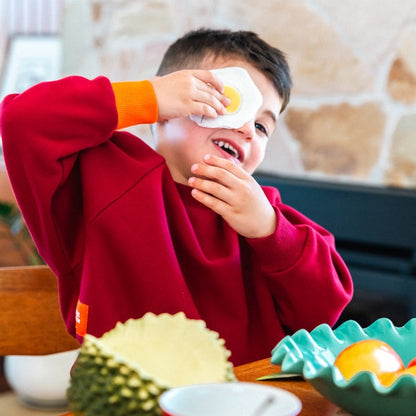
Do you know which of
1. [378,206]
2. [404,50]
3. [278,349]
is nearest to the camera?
[278,349]

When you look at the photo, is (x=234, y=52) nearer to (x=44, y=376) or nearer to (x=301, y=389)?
(x=301, y=389)

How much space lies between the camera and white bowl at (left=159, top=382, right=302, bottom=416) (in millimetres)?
521

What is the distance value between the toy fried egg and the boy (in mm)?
17

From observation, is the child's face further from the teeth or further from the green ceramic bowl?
the green ceramic bowl

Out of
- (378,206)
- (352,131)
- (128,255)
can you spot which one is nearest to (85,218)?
(128,255)

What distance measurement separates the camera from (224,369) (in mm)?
611

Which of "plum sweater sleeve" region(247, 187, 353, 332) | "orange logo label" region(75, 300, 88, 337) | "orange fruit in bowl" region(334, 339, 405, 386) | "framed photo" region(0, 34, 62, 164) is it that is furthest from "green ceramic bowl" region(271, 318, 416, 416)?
"framed photo" region(0, 34, 62, 164)

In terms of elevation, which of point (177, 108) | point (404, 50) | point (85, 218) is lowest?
point (85, 218)

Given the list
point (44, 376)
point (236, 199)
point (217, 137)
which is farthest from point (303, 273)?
point (44, 376)

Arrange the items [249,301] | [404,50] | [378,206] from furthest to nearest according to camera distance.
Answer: [404,50] < [378,206] < [249,301]

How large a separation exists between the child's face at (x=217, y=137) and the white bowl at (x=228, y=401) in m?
0.60

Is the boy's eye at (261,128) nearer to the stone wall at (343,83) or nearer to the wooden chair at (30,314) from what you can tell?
the wooden chair at (30,314)

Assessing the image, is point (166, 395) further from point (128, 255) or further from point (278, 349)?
point (128, 255)

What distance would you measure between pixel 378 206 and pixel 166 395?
188 cm
